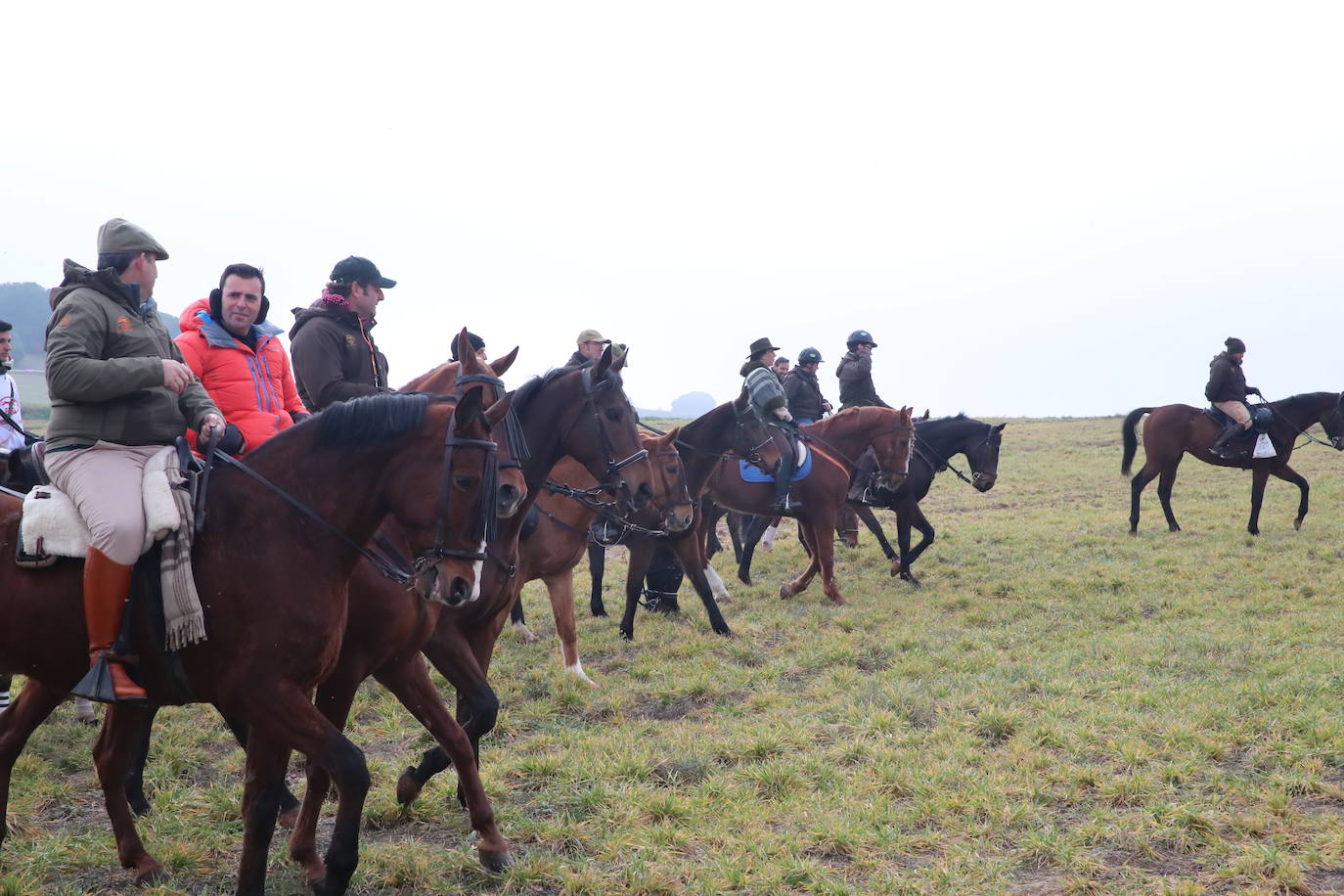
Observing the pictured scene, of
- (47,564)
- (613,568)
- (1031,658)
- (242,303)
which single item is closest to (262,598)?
(47,564)

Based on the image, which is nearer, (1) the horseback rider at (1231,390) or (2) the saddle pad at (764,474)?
(2) the saddle pad at (764,474)

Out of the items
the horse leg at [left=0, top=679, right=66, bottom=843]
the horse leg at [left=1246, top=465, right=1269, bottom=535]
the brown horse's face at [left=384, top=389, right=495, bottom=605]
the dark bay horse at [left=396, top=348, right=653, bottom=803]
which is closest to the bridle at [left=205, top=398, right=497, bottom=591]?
the brown horse's face at [left=384, top=389, right=495, bottom=605]

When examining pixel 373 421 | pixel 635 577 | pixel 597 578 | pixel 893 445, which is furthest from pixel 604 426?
pixel 893 445

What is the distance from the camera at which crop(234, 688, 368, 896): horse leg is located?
3586mm

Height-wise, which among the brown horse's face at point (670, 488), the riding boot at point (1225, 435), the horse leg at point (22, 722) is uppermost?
the riding boot at point (1225, 435)

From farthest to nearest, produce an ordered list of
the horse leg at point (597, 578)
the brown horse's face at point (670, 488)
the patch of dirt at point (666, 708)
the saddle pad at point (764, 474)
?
the saddle pad at point (764, 474) → the horse leg at point (597, 578) → the brown horse's face at point (670, 488) → the patch of dirt at point (666, 708)

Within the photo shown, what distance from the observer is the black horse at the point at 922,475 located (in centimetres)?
1243

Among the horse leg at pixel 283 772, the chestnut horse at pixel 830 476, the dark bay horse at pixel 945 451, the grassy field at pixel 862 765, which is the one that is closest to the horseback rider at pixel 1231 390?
the dark bay horse at pixel 945 451

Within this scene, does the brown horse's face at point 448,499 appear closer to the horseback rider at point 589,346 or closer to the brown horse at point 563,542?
the brown horse at point 563,542

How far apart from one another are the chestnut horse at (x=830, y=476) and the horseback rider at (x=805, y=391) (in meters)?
2.00

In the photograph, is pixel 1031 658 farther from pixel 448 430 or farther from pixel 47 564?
pixel 47 564

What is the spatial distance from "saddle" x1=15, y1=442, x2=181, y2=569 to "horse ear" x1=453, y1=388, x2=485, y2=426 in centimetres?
110

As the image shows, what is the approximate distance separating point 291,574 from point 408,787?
2.01 metres

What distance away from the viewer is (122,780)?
4641 millimetres
